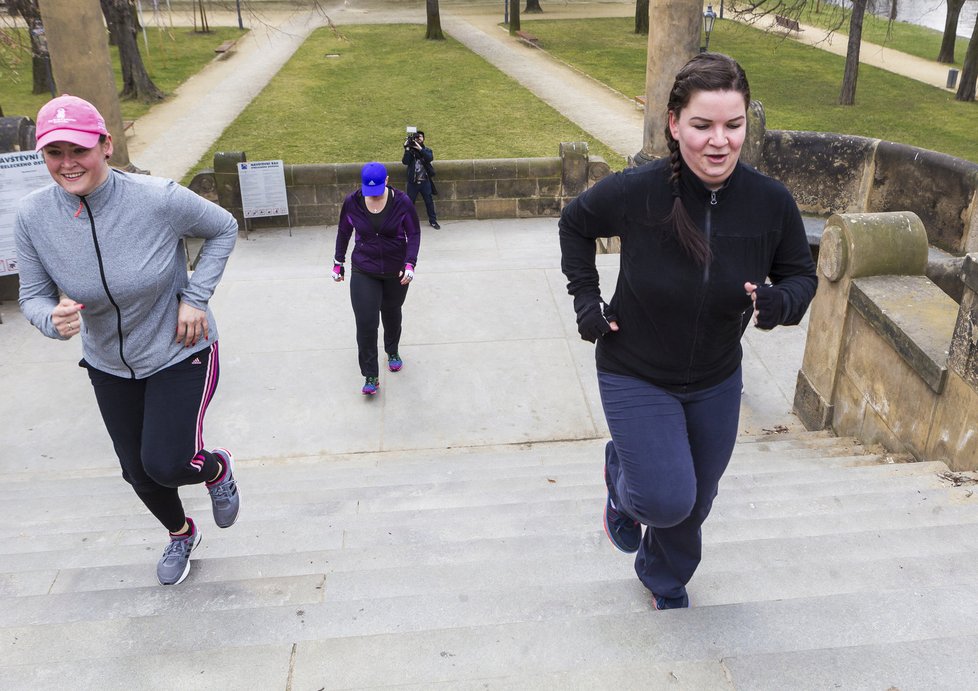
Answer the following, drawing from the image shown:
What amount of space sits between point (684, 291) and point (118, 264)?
193 cm

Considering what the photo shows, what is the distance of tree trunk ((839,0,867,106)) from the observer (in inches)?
743

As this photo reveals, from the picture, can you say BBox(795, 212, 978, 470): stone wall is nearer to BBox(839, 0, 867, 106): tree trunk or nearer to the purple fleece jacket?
the purple fleece jacket

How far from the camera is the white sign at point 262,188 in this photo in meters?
11.0

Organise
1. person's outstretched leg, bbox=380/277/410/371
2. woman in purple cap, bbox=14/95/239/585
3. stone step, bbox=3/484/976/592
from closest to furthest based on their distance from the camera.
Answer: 1. woman in purple cap, bbox=14/95/239/585
2. stone step, bbox=3/484/976/592
3. person's outstretched leg, bbox=380/277/410/371

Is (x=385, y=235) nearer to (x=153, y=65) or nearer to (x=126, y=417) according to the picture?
(x=126, y=417)

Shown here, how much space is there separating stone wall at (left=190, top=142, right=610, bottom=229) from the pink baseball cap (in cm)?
858

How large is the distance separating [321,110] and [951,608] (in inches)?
748

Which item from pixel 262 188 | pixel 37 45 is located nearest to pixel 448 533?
pixel 262 188

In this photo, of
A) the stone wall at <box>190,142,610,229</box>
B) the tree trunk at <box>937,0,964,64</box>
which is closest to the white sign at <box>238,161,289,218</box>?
the stone wall at <box>190,142,610,229</box>

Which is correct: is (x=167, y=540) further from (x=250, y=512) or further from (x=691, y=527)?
(x=691, y=527)

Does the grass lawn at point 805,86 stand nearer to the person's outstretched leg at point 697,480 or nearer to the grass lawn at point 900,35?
the grass lawn at point 900,35

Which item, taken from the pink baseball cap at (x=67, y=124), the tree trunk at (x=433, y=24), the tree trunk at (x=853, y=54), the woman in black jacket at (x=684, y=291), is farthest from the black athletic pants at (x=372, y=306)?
the tree trunk at (x=433, y=24)

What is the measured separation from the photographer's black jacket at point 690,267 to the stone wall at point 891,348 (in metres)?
2.01

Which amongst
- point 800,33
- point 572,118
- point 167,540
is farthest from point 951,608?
point 800,33
